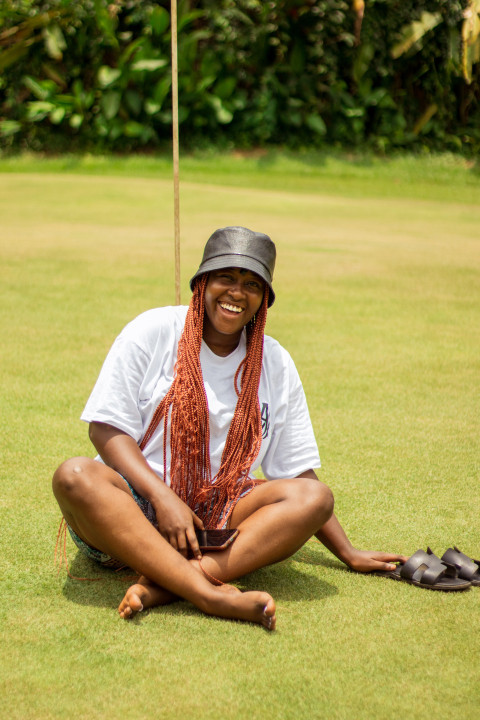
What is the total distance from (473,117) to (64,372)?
616 inches

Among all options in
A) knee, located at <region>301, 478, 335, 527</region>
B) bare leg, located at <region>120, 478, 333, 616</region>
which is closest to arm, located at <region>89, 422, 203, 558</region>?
bare leg, located at <region>120, 478, 333, 616</region>

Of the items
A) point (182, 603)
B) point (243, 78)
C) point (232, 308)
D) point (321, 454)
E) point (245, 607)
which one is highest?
point (243, 78)

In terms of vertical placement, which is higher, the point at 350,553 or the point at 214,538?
the point at 214,538

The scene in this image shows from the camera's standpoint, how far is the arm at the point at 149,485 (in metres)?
2.97

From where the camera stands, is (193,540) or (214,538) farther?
(214,538)

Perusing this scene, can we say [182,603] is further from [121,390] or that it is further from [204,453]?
[121,390]

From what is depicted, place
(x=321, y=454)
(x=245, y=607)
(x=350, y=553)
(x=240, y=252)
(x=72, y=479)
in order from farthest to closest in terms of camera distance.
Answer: (x=321, y=454)
(x=350, y=553)
(x=240, y=252)
(x=72, y=479)
(x=245, y=607)

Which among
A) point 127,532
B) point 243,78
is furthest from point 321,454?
point 243,78

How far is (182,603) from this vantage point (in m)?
3.02

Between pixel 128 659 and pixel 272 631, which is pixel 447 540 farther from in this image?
pixel 128 659

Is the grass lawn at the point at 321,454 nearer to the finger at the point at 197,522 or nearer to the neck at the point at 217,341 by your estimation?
the finger at the point at 197,522

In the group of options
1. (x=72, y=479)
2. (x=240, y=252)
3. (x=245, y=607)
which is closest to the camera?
(x=245, y=607)

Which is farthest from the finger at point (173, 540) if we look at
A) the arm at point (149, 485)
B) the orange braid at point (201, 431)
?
the orange braid at point (201, 431)

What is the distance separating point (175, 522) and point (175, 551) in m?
0.09
